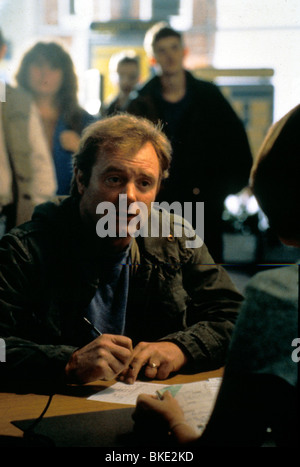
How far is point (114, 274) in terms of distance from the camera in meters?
1.68

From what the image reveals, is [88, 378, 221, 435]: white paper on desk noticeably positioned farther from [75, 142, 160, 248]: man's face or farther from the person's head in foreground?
[75, 142, 160, 248]: man's face

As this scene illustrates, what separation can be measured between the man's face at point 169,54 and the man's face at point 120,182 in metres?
0.89

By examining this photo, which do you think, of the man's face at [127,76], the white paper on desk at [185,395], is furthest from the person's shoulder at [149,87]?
the white paper on desk at [185,395]

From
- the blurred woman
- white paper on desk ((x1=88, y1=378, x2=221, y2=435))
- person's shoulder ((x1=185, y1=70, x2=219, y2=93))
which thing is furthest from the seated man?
person's shoulder ((x1=185, y1=70, x2=219, y2=93))

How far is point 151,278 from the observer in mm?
1717

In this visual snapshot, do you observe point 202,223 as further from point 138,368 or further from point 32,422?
point 32,422

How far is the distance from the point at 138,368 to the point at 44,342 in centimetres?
39

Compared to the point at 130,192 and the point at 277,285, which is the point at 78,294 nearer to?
the point at 130,192

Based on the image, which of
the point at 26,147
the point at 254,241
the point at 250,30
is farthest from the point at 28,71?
the point at 254,241

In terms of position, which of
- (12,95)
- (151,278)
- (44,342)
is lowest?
(44,342)

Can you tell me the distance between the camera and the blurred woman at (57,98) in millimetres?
2375

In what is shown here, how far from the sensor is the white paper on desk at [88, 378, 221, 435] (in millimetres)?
1064

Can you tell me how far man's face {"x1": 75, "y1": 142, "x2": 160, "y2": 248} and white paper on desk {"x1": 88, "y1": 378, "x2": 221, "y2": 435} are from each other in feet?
1.84

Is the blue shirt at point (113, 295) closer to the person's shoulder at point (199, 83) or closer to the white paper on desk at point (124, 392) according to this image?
the white paper on desk at point (124, 392)
